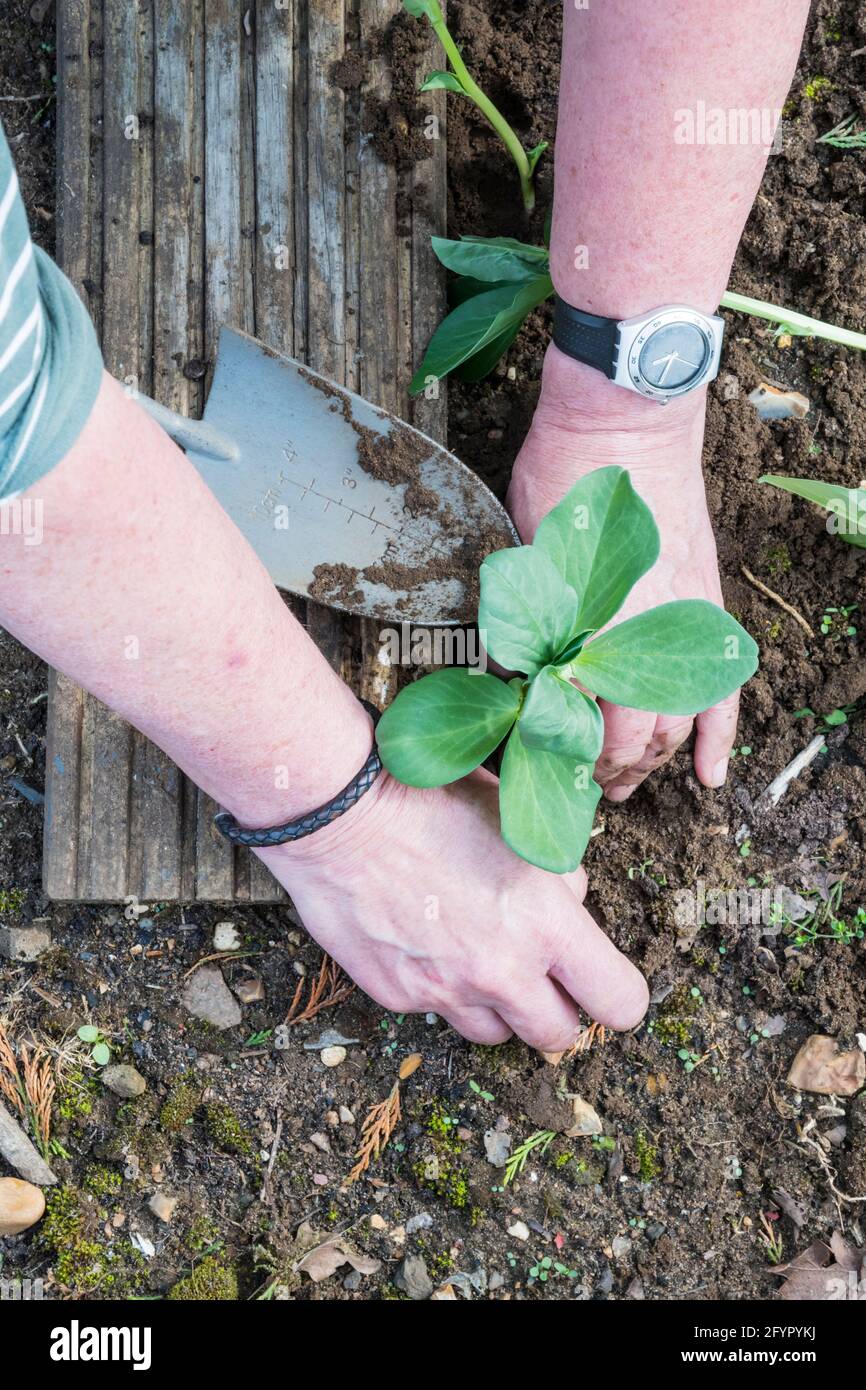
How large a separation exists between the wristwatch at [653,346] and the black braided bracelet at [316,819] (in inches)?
23.0

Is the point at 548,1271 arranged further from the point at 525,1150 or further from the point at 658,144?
the point at 658,144

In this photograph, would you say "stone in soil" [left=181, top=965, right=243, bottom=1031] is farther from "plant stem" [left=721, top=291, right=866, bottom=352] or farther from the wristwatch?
"plant stem" [left=721, top=291, right=866, bottom=352]

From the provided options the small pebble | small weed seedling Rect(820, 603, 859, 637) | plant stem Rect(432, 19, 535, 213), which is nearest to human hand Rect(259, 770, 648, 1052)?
the small pebble

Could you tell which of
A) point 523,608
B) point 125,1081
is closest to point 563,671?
point 523,608

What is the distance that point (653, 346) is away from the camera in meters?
1.33

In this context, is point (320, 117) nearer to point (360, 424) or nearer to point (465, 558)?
point (360, 424)

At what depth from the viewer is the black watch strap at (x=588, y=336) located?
134 centimetres

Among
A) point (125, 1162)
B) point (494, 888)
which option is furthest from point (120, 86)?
point (125, 1162)

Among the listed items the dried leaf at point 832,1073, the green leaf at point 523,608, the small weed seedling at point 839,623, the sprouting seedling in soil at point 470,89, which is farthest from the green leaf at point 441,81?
the dried leaf at point 832,1073

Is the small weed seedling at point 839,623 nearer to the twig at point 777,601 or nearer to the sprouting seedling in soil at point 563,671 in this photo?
the twig at point 777,601

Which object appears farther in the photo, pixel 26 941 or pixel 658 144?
pixel 26 941

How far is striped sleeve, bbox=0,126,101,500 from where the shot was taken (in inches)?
30.0

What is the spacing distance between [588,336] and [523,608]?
42 cm

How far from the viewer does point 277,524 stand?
1469 millimetres
